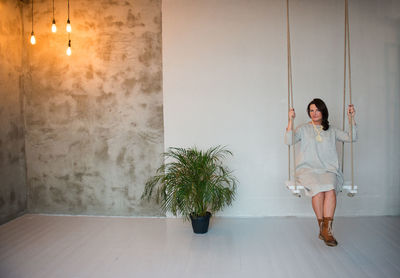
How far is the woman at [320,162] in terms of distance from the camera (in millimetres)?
3135

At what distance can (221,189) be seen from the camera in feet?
11.5

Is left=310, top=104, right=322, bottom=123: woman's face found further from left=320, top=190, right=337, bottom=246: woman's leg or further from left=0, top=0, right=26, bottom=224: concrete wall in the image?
left=0, top=0, right=26, bottom=224: concrete wall

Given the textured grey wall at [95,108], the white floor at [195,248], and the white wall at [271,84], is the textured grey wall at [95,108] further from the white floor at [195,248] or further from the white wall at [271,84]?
the white floor at [195,248]

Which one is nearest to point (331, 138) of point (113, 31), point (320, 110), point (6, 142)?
point (320, 110)

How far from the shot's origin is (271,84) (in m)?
4.05

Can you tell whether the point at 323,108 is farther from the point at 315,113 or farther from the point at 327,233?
the point at 327,233

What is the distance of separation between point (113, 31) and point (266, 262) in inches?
129

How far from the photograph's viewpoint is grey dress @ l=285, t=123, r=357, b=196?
10.6 ft

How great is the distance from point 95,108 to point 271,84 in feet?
7.55

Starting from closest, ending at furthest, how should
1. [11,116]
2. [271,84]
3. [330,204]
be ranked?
[330,204]
[271,84]
[11,116]

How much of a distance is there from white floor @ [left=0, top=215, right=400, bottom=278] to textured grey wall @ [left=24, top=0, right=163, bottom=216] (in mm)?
406

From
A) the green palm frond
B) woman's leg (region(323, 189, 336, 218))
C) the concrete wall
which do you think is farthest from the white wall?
the concrete wall

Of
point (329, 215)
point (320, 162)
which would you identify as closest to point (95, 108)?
point (320, 162)

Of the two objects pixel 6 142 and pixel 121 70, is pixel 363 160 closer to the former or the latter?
pixel 121 70
